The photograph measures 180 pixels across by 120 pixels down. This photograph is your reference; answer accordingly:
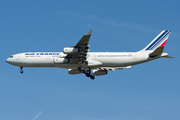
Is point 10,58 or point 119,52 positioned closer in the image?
point 119,52

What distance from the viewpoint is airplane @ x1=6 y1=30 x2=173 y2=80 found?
6147cm

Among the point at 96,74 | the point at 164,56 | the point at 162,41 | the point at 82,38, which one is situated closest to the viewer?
the point at 82,38

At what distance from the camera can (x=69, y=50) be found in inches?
2265

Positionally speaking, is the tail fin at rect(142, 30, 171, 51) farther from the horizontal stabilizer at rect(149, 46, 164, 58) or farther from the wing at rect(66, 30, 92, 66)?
the wing at rect(66, 30, 92, 66)

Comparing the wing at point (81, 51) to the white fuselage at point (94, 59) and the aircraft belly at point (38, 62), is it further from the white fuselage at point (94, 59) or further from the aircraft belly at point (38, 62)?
the aircraft belly at point (38, 62)

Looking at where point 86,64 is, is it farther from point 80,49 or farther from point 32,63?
point 32,63

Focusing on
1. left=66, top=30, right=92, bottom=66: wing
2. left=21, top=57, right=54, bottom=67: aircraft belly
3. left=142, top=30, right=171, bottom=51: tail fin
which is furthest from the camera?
left=142, top=30, right=171, bottom=51: tail fin

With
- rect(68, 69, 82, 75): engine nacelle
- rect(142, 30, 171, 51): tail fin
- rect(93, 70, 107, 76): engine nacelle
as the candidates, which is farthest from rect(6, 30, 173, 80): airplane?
rect(68, 69, 82, 75): engine nacelle

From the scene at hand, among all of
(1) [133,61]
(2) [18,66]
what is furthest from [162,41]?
(2) [18,66]

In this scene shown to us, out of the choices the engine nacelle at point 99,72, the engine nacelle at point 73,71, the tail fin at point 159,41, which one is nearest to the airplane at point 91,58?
the tail fin at point 159,41

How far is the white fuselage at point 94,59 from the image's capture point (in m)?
62.1

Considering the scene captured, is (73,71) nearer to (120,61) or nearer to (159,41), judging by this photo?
(120,61)

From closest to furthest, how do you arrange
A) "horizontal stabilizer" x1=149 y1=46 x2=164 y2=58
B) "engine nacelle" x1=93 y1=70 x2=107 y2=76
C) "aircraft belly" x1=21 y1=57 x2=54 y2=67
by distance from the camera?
"horizontal stabilizer" x1=149 y1=46 x2=164 y2=58 < "aircraft belly" x1=21 y1=57 x2=54 y2=67 < "engine nacelle" x1=93 y1=70 x2=107 y2=76

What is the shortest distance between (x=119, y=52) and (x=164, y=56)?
28.7ft
